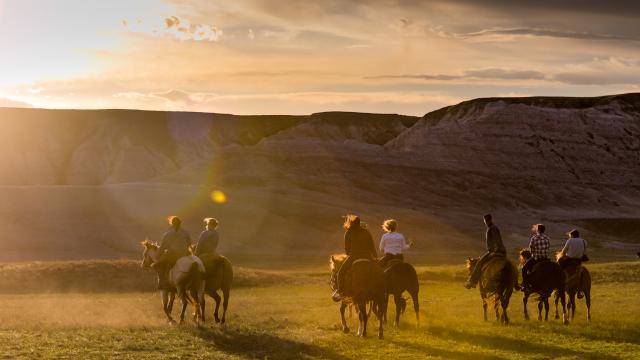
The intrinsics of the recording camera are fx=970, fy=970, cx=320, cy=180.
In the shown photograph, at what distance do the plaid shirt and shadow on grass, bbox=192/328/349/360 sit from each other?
7.43 metres

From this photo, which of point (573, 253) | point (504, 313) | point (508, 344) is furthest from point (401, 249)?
point (573, 253)

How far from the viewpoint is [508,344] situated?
21.6 metres

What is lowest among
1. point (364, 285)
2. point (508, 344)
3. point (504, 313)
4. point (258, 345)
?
point (258, 345)

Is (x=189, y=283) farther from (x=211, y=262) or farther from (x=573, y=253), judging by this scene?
(x=573, y=253)

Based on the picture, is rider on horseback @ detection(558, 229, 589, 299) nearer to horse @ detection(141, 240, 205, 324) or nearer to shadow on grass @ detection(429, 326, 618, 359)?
shadow on grass @ detection(429, 326, 618, 359)

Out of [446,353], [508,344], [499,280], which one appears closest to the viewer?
[446,353]

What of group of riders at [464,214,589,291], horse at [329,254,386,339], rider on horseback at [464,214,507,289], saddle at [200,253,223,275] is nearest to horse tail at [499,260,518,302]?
group of riders at [464,214,589,291]

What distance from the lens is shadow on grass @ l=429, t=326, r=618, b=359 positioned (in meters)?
20.2

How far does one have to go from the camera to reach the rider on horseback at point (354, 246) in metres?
22.5

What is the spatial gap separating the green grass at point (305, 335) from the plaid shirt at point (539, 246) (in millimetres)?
1802

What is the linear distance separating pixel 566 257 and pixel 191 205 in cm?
7084

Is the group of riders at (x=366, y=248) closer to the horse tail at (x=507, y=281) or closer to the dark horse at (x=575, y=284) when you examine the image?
the dark horse at (x=575, y=284)

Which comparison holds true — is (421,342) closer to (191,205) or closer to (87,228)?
(87,228)

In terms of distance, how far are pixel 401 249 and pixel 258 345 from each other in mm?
4601
